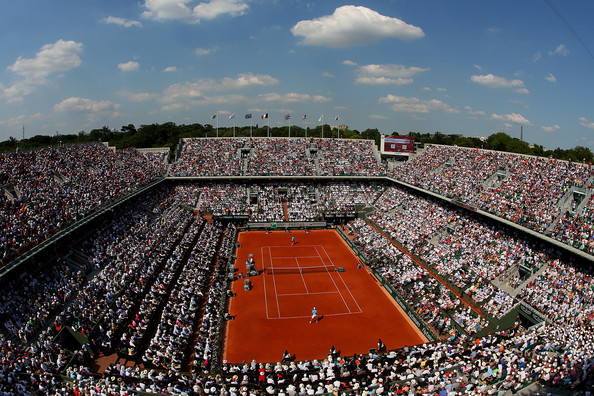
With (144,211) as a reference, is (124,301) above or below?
below

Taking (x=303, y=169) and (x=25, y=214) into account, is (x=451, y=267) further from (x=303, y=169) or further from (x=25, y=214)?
(x=25, y=214)

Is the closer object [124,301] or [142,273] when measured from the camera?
[124,301]

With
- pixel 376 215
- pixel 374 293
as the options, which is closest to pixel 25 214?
pixel 374 293

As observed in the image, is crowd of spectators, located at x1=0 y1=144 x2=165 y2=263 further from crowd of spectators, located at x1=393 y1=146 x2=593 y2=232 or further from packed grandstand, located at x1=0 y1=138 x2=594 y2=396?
crowd of spectators, located at x1=393 y1=146 x2=593 y2=232

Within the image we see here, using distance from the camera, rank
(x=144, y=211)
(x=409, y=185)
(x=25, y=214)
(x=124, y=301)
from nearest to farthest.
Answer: (x=124, y=301) < (x=25, y=214) < (x=144, y=211) < (x=409, y=185)

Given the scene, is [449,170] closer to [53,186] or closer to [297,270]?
[297,270]
